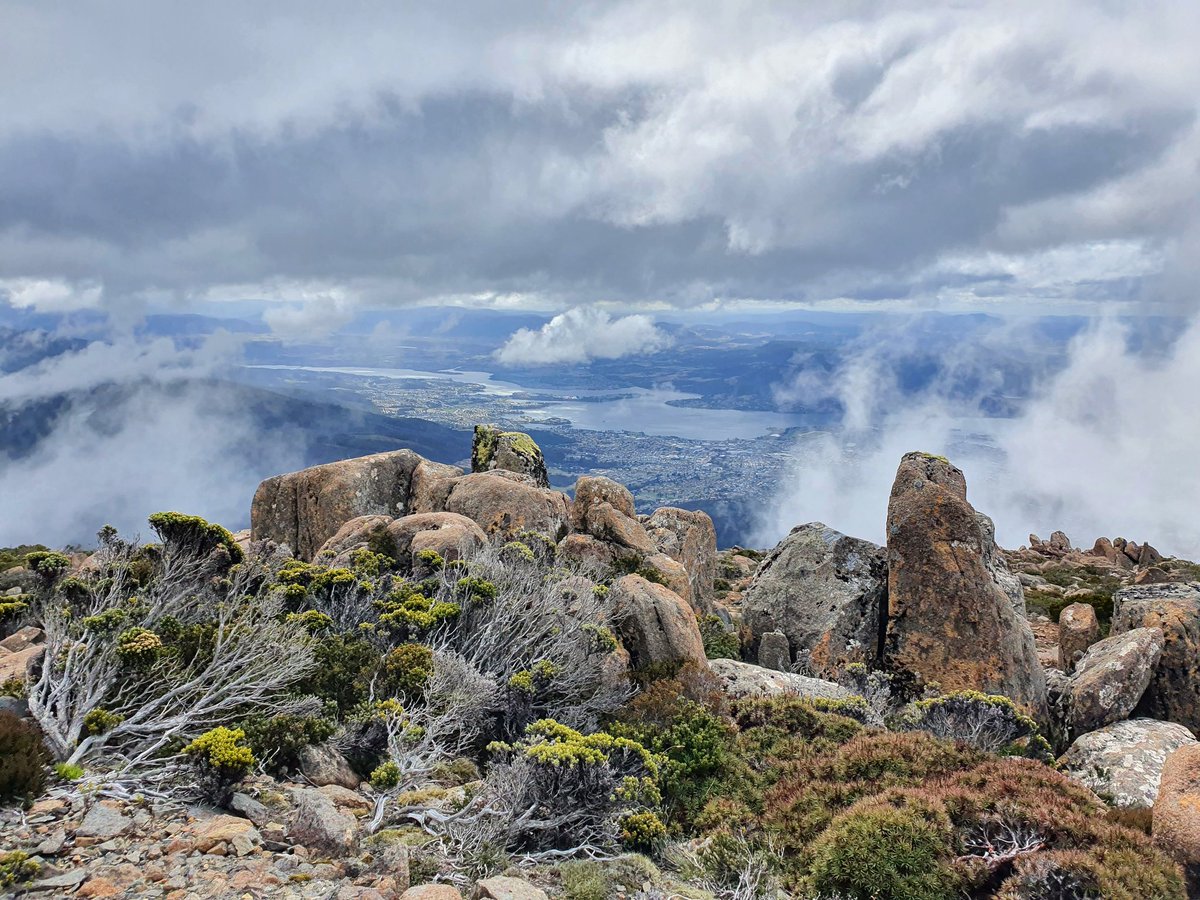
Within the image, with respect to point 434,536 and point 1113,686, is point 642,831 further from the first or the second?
point 1113,686

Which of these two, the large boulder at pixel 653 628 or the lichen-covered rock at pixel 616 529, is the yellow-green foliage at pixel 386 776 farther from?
the lichen-covered rock at pixel 616 529

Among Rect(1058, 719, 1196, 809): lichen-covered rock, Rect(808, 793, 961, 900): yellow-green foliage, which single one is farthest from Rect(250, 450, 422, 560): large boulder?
Rect(1058, 719, 1196, 809): lichen-covered rock

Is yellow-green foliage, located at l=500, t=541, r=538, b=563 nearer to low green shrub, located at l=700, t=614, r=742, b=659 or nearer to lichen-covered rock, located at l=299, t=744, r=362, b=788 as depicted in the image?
low green shrub, located at l=700, t=614, r=742, b=659

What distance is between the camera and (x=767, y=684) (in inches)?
529

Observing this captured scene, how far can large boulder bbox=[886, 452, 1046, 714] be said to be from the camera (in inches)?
535

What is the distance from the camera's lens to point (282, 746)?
7285 mm

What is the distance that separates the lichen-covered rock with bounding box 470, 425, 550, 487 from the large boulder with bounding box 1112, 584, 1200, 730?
61.6ft

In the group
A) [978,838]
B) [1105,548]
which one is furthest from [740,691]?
[1105,548]

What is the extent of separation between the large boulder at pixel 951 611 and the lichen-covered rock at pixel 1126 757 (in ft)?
5.16

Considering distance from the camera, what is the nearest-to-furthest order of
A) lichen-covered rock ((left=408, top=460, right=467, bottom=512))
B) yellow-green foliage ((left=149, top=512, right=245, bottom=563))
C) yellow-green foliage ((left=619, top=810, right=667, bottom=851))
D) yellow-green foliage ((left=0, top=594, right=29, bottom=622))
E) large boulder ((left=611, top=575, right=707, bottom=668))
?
yellow-green foliage ((left=619, top=810, right=667, bottom=851)), yellow-green foliage ((left=0, top=594, right=29, bottom=622)), yellow-green foliage ((left=149, top=512, right=245, bottom=563)), large boulder ((left=611, top=575, right=707, bottom=668)), lichen-covered rock ((left=408, top=460, right=467, bottom=512))

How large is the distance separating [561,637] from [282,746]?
17.0 ft

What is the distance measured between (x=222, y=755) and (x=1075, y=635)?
21.6 meters

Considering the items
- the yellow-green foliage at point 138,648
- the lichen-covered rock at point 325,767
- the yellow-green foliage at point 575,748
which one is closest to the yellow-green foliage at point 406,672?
the lichen-covered rock at point 325,767

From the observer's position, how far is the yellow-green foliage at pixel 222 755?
6.10m
